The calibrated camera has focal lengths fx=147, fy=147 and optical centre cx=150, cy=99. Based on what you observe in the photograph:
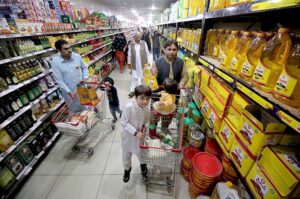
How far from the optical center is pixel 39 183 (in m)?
2.08

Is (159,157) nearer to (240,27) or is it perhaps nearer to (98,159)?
(98,159)

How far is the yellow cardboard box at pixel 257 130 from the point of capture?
0.84m

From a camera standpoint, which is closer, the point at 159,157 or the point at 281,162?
the point at 281,162

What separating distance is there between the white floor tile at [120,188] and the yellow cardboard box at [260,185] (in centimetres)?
135

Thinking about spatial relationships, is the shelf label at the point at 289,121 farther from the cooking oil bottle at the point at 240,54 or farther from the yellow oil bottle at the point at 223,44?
the yellow oil bottle at the point at 223,44

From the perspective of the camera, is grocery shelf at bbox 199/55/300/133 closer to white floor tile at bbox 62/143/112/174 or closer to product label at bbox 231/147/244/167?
product label at bbox 231/147/244/167

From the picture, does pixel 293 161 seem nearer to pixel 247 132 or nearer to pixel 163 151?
pixel 247 132

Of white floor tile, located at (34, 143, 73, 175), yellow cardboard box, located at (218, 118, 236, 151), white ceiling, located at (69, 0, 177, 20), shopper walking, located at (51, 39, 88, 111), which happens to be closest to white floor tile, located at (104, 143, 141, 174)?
white floor tile, located at (34, 143, 73, 175)

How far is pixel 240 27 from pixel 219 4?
587mm

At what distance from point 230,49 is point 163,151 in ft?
3.73

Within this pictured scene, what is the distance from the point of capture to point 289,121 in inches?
27.3

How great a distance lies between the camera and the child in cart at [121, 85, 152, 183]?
146cm

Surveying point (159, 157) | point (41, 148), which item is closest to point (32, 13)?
point (41, 148)

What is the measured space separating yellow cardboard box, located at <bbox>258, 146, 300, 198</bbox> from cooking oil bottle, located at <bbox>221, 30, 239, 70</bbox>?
0.75 m
